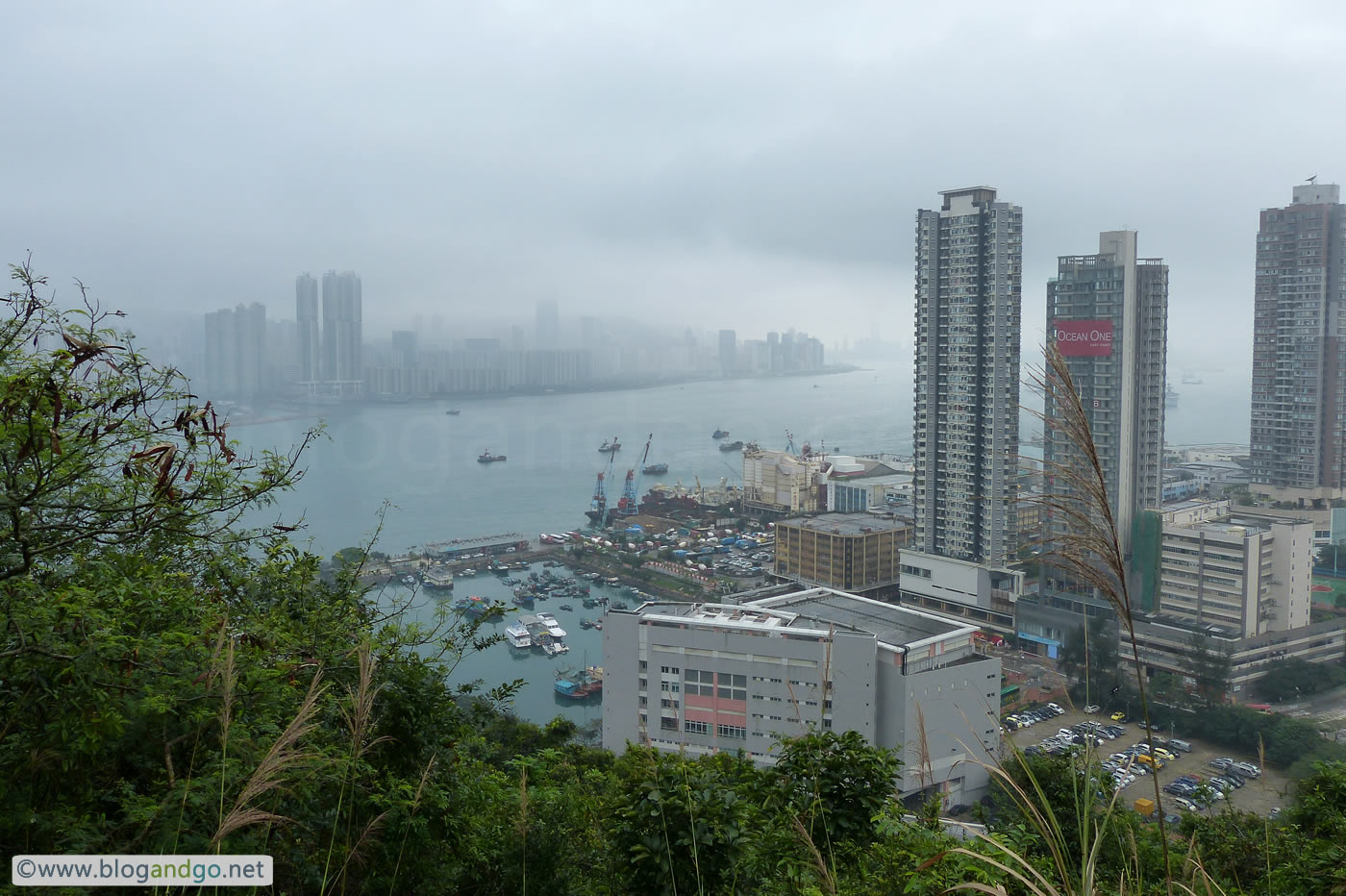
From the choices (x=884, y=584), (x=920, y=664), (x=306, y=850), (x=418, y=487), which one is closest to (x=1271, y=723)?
(x=920, y=664)

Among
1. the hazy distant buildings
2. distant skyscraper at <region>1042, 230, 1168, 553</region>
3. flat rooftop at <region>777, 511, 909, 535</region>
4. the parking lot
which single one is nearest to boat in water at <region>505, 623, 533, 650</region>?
the hazy distant buildings

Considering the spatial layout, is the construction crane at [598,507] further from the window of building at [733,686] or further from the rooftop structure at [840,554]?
the window of building at [733,686]

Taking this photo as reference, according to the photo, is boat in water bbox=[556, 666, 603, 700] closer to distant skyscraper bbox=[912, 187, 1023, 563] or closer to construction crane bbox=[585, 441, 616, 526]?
distant skyscraper bbox=[912, 187, 1023, 563]

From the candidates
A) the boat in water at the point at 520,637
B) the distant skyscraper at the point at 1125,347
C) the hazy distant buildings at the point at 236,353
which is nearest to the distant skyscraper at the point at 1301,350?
the distant skyscraper at the point at 1125,347

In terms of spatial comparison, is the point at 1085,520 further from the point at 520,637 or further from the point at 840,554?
the point at 840,554

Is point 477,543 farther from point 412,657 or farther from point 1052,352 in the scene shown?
point 1052,352

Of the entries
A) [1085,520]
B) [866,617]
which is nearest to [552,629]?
[866,617]
